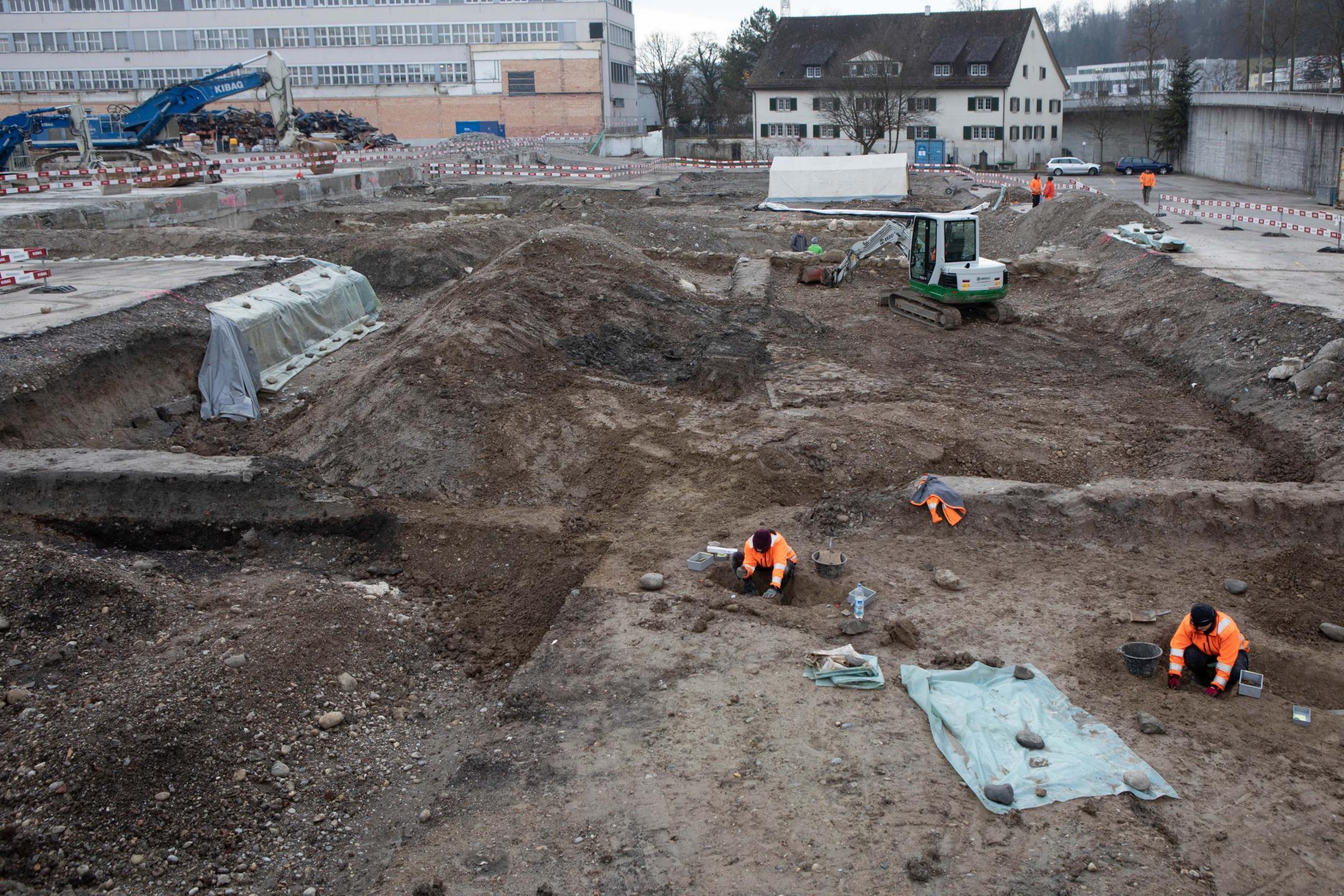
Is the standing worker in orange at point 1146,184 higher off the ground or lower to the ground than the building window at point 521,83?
lower

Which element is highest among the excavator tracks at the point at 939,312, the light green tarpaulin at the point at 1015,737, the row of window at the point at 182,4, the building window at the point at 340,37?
the row of window at the point at 182,4

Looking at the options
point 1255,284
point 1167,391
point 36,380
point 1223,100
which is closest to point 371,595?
point 36,380

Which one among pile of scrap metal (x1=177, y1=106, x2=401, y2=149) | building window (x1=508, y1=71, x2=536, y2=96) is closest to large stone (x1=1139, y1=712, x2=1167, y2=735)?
pile of scrap metal (x1=177, y1=106, x2=401, y2=149)

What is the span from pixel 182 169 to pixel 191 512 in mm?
24370

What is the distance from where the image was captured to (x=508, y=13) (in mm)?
62188

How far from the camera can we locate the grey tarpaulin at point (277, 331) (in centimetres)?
1446

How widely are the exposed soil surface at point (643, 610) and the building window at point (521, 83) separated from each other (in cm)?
4980

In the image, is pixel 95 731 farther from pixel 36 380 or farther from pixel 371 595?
pixel 36 380

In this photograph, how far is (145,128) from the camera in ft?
110

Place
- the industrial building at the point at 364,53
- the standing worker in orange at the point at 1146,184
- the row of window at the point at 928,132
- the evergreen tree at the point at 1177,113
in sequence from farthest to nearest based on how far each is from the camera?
the industrial building at the point at 364,53
the row of window at the point at 928,132
the evergreen tree at the point at 1177,113
the standing worker in orange at the point at 1146,184

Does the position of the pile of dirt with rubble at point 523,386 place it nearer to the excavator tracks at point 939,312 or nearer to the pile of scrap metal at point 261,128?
the excavator tracks at point 939,312

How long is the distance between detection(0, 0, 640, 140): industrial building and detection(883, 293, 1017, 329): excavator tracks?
48.4m

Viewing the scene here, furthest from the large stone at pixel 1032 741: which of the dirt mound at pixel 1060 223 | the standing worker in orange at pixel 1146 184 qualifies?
the standing worker in orange at pixel 1146 184

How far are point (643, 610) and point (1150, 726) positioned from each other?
13.0ft
